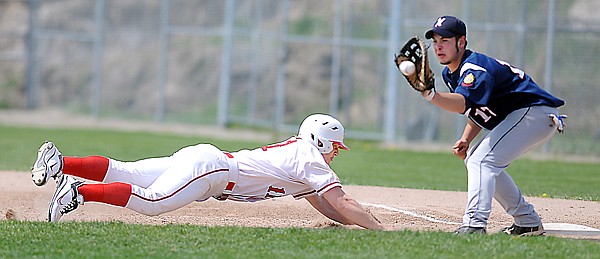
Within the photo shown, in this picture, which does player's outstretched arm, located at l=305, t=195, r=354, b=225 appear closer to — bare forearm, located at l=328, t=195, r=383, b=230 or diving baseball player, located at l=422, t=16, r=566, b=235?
bare forearm, located at l=328, t=195, r=383, b=230

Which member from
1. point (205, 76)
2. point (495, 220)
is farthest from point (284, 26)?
point (495, 220)

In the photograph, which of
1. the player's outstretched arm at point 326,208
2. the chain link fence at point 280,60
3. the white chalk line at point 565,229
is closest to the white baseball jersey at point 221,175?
the player's outstretched arm at point 326,208

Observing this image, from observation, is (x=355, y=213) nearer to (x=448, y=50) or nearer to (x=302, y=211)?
(x=448, y=50)

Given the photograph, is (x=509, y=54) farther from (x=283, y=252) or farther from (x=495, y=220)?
(x=283, y=252)

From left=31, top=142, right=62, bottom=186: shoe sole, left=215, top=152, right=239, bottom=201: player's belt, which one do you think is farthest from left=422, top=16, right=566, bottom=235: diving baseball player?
left=31, top=142, right=62, bottom=186: shoe sole

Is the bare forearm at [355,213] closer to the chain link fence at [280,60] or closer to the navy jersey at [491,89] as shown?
the navy jersey at [491,89]

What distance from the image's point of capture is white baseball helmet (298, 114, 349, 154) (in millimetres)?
6250

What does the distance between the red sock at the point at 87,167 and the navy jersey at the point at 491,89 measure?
262 centimetres

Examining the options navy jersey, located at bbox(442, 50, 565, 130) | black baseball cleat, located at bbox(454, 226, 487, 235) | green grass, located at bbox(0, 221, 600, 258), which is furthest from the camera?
black baseball cleat, located at bbox(454, 226, 487, 235)

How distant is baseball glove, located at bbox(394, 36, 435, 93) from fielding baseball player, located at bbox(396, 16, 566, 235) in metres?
0.04

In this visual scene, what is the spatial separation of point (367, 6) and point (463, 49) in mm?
14208

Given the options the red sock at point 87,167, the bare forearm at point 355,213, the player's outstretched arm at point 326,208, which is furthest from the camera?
the player's outstretched arm at point 326,208

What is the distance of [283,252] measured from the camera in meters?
5.16

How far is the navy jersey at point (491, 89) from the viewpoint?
5.67m
